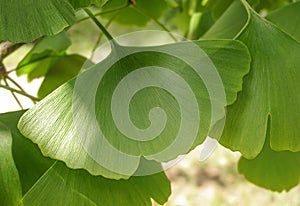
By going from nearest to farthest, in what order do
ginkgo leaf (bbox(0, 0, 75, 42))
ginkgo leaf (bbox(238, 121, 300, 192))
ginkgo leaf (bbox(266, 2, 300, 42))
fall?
ginkgo leaf (bbox(0, 0, 75, 42)), ginkgo leaf (bbox(266, 2, 300, 42)), ginkgo leaf (bbox(238, 121, 300, 192))

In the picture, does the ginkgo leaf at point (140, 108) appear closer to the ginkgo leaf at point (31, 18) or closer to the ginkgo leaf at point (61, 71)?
the ginkgo leaf at point (31, 18)

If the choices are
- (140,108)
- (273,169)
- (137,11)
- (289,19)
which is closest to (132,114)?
(140,108)

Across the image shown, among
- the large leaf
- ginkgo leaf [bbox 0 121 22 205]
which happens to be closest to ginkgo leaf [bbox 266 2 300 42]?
the large leaf

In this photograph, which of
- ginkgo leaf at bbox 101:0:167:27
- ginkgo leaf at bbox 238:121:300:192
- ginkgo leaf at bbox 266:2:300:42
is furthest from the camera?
ginkgo leaf at bbox 101:0:167:27

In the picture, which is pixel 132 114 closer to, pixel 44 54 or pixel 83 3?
pixel 83 3

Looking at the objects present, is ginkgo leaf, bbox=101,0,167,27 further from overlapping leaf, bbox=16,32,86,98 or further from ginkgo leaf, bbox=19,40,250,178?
ginkgo leaf, bbox=19,40,250,178

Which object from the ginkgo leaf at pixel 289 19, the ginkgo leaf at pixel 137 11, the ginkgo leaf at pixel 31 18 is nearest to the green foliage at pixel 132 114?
the ginkgo leaf at pixel 31 18
